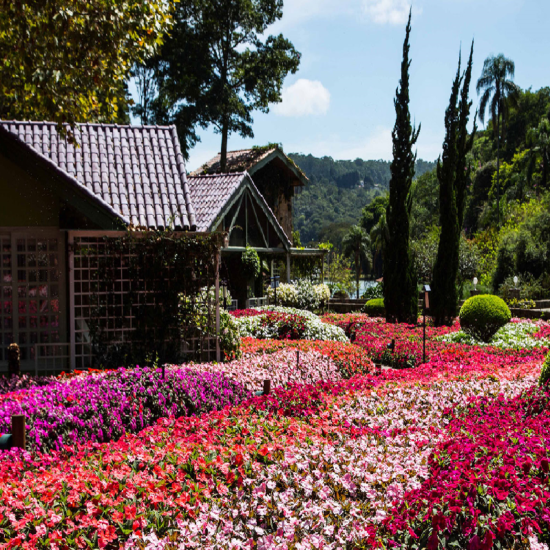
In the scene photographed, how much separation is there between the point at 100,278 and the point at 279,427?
17.6 ft

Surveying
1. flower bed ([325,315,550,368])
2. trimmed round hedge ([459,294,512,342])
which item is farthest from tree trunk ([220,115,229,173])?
trimmed round hedge ([459,294,512,342])

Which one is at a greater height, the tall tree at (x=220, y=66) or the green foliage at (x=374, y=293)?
the tall tree at (x=220, y=66)

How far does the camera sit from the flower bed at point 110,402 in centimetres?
564

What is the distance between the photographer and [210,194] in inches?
832

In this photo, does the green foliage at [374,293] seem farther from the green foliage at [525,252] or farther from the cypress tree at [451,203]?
the cypress tree at [451,203]

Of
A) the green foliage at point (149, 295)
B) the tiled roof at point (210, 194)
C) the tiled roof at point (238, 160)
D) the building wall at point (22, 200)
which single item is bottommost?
the green foliage at point (149, 295)

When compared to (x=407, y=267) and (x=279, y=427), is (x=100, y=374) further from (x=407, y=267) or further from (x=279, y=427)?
(x=407, y=267)

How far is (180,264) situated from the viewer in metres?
9.58

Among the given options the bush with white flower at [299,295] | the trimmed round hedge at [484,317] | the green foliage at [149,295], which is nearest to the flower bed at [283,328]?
the green foliage at [149,295]

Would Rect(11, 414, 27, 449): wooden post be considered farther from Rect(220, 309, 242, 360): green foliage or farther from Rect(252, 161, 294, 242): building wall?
Rect(252, 161, 294, 242): building wall

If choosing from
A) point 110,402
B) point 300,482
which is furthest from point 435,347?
point 300,482

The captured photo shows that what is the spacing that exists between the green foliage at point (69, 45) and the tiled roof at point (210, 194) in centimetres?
799

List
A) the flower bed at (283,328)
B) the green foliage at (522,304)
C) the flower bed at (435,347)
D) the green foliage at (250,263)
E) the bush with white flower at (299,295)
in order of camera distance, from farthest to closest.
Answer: the green foliage at (522,304), the green foliage at (250,263), the bush with white flower at (299,295), the flower bed at (283,328), the flower bed at (435,347)

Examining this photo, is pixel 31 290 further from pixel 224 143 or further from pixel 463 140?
pixel 224 143
